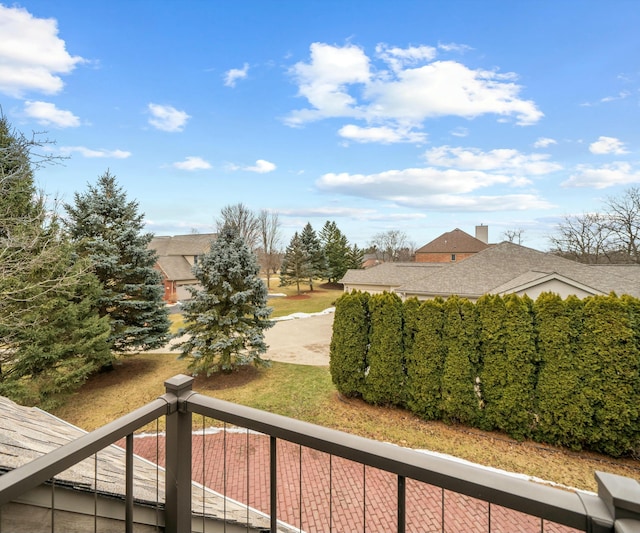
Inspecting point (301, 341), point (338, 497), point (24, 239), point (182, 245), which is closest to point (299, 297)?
point (182, 245)

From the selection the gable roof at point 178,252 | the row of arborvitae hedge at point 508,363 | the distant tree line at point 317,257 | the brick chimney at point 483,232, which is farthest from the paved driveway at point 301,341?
the brick chimney at point 483,232

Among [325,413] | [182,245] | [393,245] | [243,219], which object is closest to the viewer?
[325,413]

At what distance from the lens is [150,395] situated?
363 inches

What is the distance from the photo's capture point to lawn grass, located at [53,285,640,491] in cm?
631

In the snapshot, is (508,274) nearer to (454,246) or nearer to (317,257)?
(317,257)

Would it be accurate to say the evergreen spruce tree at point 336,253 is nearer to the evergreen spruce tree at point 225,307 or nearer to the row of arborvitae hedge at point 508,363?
the evergreen spruce tree at point 225,307

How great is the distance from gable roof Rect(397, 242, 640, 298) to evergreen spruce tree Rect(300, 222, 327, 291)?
18.4 metres

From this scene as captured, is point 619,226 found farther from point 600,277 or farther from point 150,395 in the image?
point 150,395

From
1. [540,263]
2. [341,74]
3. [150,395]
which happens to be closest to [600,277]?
[540,263]

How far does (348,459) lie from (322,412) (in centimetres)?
740

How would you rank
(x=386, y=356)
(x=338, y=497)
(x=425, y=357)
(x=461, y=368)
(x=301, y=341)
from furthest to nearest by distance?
(x=301, y=341) < (x=386, y=356) < (x=425, y=357) < (x=461, y=368) < (x=338, y=497)

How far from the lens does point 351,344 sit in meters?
8.54

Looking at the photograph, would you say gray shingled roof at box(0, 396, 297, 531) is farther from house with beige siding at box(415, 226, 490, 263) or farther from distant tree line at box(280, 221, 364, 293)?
house with beige siding at box(415, 226, 490, 263)

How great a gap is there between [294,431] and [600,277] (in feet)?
49.6
